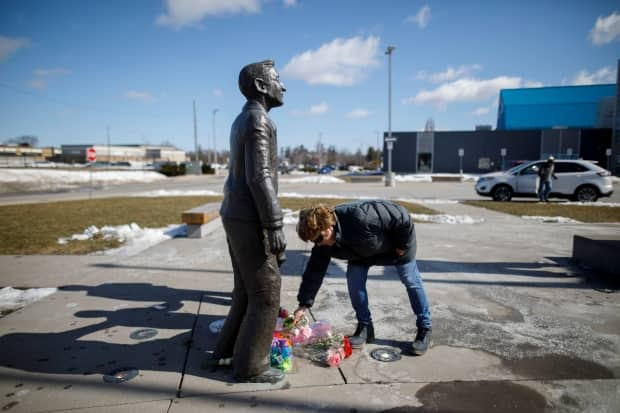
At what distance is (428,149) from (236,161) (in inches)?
1891

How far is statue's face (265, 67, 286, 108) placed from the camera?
2.65 meters

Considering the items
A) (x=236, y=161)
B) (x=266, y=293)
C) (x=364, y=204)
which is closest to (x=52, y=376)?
(x=266, y=293)

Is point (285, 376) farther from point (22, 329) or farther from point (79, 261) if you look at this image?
point (79, 261)

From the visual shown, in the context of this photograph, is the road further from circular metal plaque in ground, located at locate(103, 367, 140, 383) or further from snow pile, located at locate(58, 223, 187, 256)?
circular metal plaque in ground, located at locate(103, 367, 140, 383)

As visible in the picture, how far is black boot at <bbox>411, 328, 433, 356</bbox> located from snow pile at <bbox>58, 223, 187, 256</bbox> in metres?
5.27

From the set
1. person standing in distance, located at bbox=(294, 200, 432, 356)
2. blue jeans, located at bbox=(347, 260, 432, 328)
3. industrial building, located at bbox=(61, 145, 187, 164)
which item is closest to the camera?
person standing in distance, located at bbox=(294, 200, 432, 356)

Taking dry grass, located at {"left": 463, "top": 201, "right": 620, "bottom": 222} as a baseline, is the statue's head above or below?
above

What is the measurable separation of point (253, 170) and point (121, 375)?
175 cm

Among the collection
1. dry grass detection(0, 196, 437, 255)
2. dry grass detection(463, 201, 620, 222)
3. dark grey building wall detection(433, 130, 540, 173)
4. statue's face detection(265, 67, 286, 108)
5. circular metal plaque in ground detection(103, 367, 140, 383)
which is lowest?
circular metal plaque in ground detection(103, 367, 140, 383)

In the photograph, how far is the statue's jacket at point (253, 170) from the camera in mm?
2402

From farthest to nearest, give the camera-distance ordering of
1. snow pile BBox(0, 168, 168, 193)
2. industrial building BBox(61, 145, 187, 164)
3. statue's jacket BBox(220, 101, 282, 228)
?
industrial building BBox(61, 145, 187, 164) → snow pile BBox(0, 168, 168, 193) → statue's jacket BBox(220, 101, 282, 228)

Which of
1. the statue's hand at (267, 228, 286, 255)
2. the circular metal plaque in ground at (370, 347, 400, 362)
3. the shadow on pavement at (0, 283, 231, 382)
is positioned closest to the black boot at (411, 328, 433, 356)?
the circular metal plaque in ground at (370, 347, 400, 362)

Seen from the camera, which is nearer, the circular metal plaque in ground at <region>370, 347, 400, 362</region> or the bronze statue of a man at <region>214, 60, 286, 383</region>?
the bronze statue of a man at <region>214, 60, 286, 383</region>

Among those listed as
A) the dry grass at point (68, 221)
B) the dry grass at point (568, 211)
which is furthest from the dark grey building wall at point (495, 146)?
the dry grass at point (68, 221)
